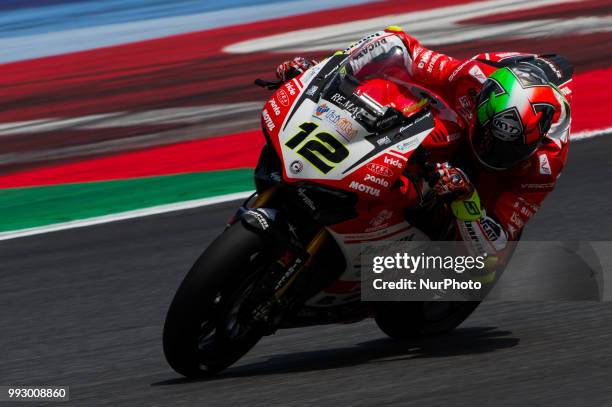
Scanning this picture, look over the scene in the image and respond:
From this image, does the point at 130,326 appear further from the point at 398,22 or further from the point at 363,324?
the point at 398,22

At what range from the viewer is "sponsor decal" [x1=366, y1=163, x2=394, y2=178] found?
15.2 ft

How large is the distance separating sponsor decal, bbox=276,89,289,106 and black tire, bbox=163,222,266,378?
1.85 ft

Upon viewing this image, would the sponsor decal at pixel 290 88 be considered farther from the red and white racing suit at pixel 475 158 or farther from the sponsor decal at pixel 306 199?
the sponsor decal at pixel 306 199

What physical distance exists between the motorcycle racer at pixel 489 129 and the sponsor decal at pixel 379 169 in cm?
19

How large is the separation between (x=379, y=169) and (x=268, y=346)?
4.31ft

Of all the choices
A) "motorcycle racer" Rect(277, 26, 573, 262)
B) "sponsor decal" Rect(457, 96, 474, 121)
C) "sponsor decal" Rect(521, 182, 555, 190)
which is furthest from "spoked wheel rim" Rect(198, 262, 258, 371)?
"sponsor decal" Rect(521, 182, 555, 190)

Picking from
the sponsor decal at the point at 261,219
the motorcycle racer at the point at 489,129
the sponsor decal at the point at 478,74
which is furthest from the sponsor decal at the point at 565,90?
the sponsor decal at the point at 261,219

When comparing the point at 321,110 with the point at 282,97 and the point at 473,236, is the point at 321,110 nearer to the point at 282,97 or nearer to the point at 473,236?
the point at 282,97

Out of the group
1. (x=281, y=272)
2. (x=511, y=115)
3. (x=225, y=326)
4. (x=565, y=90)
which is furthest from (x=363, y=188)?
(x=565, y=90)

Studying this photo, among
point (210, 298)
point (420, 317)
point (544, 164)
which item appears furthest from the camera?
point (420, 317)

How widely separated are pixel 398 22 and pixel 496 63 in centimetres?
989

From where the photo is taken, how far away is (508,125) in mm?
4762

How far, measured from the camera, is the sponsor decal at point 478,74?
17.0 ft

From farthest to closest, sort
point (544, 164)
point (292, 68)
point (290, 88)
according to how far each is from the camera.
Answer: point (292, 68) → point (544, 164) → point (290, 88)
